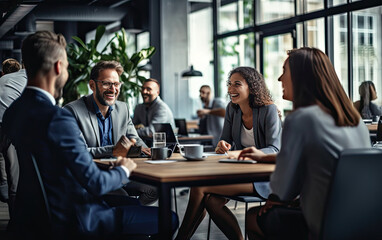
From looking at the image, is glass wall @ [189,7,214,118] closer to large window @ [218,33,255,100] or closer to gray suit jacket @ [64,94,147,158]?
large window @ [218,33,255,100]

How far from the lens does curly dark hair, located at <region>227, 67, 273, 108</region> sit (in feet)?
12.0

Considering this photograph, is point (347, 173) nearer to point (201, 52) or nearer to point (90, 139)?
point (90, 139)

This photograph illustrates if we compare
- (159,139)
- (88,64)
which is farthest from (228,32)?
(159,139)

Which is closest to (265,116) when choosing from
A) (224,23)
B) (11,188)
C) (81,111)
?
(81,111)

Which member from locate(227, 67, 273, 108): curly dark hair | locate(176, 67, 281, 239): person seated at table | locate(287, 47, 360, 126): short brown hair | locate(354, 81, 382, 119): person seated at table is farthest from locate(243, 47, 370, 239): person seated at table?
locate(354, 81, 382, 119): person seated at table

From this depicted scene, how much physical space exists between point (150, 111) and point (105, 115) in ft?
9.82

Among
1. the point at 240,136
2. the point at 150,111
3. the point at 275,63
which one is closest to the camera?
the point at 240,136

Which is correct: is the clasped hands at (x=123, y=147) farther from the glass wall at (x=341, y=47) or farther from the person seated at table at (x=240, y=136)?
the glass wall at (x=341, y=47)

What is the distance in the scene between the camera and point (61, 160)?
6.82 feet

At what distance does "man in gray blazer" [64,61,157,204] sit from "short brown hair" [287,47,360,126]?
50.5 inches

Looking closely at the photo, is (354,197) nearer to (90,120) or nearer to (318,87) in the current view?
(318,87)

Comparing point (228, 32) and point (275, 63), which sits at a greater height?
point (228, 32)

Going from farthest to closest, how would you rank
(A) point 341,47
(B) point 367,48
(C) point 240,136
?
1. (A) point 341,47
2. (B) point 367,48
3. (C) point 240,136

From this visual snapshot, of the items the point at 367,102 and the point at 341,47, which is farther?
the point at 341,47
